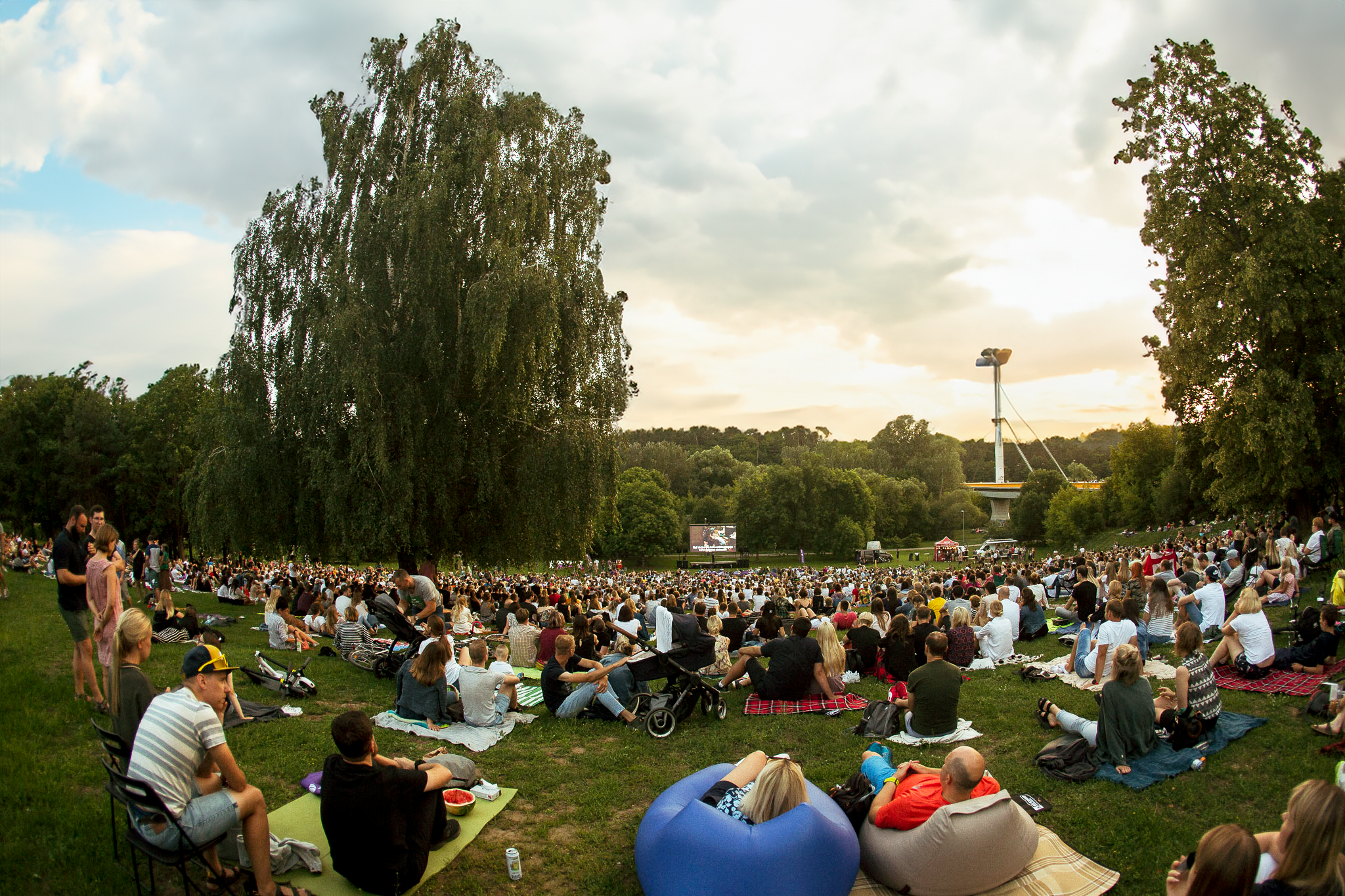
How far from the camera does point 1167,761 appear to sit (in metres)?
5.91

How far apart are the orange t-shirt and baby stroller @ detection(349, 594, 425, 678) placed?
6421mm

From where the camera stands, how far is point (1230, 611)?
13586 mm

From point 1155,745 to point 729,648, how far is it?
627cm

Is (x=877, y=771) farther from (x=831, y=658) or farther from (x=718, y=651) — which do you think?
(x=718, y=651)

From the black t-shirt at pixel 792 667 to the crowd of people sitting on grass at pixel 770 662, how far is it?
0.06ft

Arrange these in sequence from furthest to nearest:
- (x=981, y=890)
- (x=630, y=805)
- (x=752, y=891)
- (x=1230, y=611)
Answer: (x=1230, y=611), (x=630, y=805), (x=981, y=890), (x=752, y=891)

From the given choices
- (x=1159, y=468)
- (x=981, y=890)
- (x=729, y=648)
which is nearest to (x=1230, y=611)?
(x=729, y=648)

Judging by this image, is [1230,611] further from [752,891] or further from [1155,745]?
[752,891]

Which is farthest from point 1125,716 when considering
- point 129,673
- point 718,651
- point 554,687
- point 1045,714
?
point 129,673

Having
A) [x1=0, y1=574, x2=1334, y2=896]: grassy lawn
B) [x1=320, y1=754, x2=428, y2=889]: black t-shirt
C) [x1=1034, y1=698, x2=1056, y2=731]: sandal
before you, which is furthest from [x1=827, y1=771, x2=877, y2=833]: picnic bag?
[x1=1034, y1=698, x2=1056, y2=731]: sandal

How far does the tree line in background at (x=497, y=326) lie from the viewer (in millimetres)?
16297

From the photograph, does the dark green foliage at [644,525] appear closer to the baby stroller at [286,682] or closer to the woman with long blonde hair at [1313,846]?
the baby stroller at [286,682]

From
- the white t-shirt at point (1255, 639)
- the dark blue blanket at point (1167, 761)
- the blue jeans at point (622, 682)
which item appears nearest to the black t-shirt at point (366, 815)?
the blue jeans at point (622, 682)

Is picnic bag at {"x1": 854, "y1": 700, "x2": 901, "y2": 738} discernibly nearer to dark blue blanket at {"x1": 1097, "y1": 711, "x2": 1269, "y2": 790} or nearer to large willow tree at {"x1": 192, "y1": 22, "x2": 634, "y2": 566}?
dark blue blanket at {"x1": 1097, "y1": 711, "x2": 1269, "y2": 790}
